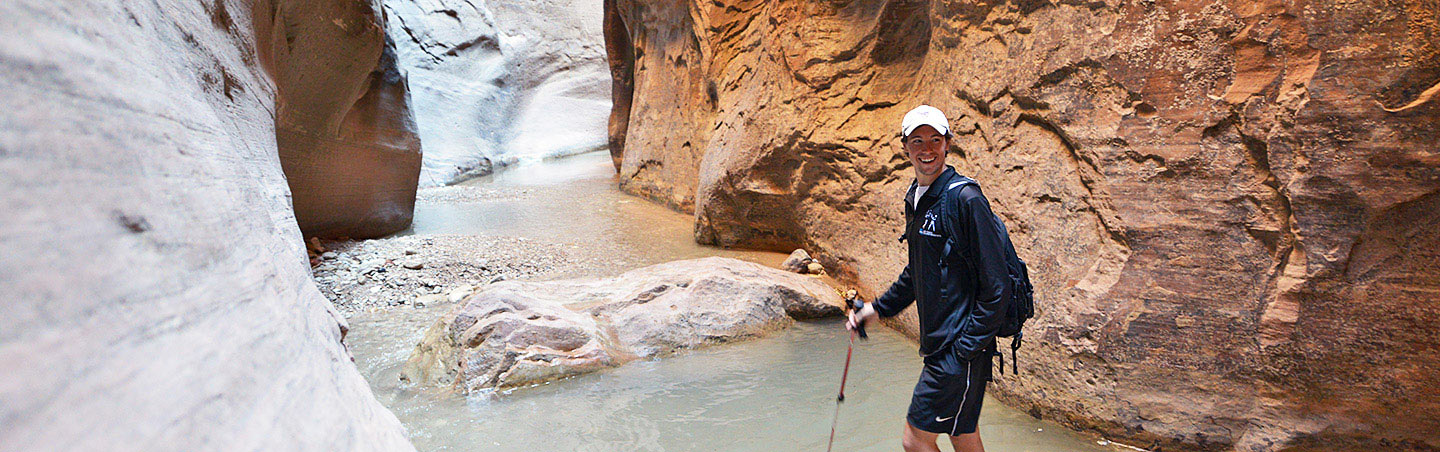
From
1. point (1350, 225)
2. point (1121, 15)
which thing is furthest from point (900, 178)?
point (1350, 225)

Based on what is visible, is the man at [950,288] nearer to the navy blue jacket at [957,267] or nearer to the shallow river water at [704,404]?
the navy blue jacket at [957,267]

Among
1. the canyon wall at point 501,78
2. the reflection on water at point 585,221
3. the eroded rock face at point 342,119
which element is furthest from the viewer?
the canyon wall at point 501,78

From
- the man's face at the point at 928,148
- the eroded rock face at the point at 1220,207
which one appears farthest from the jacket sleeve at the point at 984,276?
the eroded rock face at the point at 1220,207

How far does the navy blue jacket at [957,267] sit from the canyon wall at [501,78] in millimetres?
14321

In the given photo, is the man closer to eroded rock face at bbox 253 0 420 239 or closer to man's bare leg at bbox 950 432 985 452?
man's bare leg at bbox 950 432 985 452

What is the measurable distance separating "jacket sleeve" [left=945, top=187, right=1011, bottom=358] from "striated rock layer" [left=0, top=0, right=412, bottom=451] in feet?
4.62

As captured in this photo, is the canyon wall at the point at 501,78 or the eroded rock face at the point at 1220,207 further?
the canyon wall at the point at 501,78

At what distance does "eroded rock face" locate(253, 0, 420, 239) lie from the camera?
5.82 m

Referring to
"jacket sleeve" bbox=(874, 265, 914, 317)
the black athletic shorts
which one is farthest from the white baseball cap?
the black athletic shorts

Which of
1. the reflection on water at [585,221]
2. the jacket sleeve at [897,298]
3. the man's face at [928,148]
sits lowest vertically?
the reflection on water at [585,221]

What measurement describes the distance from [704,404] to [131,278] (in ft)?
8.81

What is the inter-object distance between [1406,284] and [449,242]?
698cm

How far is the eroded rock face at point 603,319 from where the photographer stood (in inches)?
146

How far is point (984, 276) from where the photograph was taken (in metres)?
1.96
